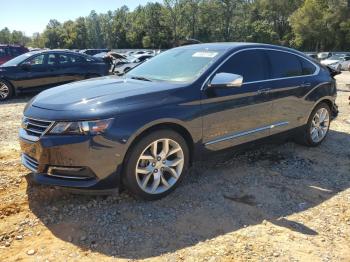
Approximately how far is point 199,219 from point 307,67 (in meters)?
3.38

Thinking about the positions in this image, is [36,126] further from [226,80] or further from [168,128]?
[226,80]

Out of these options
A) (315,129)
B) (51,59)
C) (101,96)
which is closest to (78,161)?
(101,96)

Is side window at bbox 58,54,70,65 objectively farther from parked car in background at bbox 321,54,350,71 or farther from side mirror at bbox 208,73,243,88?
parked car in background at bbox 321,54,350,71

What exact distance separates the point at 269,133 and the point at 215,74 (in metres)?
1.32

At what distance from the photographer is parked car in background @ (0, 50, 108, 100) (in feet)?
39.3

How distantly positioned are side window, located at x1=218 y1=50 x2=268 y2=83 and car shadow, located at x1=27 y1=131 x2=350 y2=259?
3.99ft

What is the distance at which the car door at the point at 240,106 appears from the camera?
4.73 metres

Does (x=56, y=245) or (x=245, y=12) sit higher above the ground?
(x=245, y=12)

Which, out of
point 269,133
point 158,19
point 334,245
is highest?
point 158,19

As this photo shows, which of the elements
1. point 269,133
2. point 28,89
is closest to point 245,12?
point 28,89

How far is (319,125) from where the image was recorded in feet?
21.6

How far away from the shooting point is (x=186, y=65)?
503 cm

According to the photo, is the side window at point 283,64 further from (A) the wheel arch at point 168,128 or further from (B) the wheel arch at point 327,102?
(A) the wheel arch at point 168,128

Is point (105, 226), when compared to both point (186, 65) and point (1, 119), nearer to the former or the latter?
point (186, 65)
